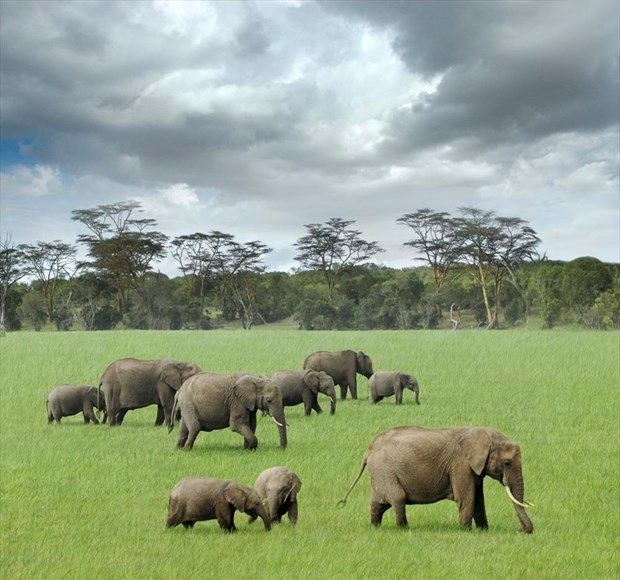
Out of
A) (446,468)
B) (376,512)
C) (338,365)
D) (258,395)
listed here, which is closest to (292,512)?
Result: (376,512)

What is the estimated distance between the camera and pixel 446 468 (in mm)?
9234

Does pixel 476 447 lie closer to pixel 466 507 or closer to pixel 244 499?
pixel 466 507

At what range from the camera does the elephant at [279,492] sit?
9.41 meters

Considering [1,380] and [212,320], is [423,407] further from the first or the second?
[212,320]

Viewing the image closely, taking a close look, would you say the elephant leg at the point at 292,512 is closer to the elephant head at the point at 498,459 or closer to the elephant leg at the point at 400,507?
the elephant leg at the point at 400,507

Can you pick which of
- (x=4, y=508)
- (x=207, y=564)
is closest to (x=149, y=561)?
(x=207, y=564)

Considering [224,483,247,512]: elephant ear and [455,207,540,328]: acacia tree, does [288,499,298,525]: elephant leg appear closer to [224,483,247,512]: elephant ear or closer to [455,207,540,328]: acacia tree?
[224,483,247,512]: elephant ear

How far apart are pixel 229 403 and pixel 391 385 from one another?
904 cm

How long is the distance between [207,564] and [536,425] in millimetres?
13295

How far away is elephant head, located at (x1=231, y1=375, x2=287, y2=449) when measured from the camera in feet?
47.2

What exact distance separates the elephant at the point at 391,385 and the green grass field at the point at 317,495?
367mm

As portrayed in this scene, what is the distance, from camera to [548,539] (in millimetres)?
9266

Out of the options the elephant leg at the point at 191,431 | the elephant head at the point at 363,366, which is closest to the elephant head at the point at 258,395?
the elephant leg at the point at 191,431

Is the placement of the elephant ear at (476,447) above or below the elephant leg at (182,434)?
above
